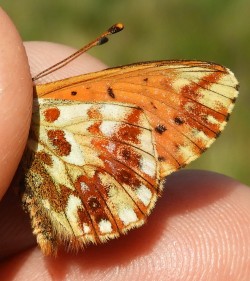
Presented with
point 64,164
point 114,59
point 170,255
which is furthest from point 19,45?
point 114,59

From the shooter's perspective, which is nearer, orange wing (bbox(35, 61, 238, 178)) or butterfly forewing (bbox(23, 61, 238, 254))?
butterfly forewing (bbox(23, 61, 238, 254))

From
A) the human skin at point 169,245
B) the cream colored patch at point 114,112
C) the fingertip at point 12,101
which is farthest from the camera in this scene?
the human skin at point 169,245

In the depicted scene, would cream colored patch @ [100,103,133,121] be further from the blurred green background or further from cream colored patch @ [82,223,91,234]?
the blurred green background

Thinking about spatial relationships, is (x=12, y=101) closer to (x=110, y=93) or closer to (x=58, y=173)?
(x=58, y=173)

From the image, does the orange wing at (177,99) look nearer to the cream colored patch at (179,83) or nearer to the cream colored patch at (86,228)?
the cream colored patch at (179,83)

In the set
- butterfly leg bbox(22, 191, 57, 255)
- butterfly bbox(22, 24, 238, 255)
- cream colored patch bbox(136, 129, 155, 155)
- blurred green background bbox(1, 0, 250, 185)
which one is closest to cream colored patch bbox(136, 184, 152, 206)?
butterfly bbox(22, 24, 238, 255)

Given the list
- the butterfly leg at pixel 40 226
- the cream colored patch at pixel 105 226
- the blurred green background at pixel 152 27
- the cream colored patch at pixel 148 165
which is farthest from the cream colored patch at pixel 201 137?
the blurred green background at pixel 152 27

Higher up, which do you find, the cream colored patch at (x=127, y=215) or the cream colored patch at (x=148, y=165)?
the cream colored patch at (x=148, y=165)
